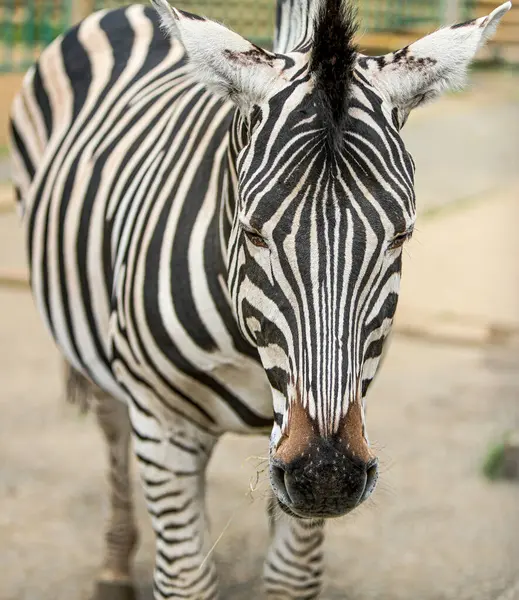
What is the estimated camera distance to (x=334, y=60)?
221cm

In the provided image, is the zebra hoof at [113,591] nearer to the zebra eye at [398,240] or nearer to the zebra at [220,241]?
the zebra at [220,241]

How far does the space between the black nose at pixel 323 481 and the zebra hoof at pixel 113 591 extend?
1733mm

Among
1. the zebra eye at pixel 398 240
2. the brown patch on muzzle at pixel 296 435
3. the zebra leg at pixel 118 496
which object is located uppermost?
the zebra eye at pixel 398 240

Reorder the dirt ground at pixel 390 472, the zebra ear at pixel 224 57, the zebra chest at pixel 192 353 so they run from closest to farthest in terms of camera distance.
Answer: the zebra ear at pixel 224 57, the zebra chest at pixel 192 353, the dirt ground at pixel 390 472

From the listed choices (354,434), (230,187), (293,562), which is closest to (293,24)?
(230,187)

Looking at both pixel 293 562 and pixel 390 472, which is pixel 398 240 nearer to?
pixel 293 562

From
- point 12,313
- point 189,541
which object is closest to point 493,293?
point 12,313

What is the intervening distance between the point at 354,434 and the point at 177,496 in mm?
956

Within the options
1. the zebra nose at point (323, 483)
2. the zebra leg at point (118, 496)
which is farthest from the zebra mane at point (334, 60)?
the zebra leg at point (118, 496)

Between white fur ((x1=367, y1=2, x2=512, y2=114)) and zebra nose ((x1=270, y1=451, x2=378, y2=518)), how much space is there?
835mm

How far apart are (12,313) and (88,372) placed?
3693mm

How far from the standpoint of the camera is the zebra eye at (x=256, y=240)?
2.24 metres

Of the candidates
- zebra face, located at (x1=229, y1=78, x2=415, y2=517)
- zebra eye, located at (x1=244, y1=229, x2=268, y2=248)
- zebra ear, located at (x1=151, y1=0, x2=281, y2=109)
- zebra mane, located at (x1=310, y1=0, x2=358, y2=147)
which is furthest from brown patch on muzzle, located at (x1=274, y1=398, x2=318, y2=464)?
zebra ear, located at (x1=151, y1=0, x2=281, y2=109)

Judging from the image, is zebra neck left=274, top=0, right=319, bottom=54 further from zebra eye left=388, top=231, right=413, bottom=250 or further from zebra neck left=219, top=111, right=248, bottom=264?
zebra eye left=388, top=231, right=413, bottom=250
